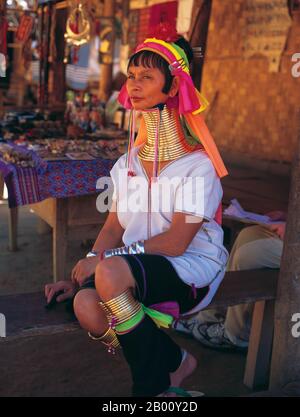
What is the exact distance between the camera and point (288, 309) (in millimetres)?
2791

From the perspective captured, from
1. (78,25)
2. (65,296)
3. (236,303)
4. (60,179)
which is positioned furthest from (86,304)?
(78,25)

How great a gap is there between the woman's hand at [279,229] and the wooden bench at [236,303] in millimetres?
211

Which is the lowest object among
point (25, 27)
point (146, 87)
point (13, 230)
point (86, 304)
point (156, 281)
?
point (13, 230)

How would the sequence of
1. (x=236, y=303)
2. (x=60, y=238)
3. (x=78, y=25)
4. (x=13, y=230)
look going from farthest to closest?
(x=78, y=25)
(x=13, y=230)
(x=60, y=238)
(x=236, y=303)

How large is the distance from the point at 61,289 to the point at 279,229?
1337 millimetres

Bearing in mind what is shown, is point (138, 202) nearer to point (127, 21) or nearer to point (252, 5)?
point (252, 5)

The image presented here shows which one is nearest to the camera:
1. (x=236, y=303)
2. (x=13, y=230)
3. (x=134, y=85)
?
(x=134, y=85)

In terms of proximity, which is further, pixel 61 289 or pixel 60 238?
pixel 60 238

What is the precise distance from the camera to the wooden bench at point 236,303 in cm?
241

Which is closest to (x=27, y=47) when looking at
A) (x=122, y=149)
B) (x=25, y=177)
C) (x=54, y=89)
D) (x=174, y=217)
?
(x=54, y=89)

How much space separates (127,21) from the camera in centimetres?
1112

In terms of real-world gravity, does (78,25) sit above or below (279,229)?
above
